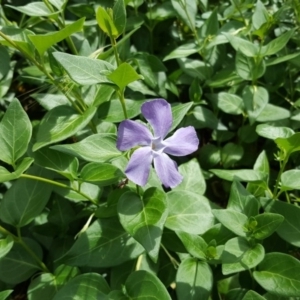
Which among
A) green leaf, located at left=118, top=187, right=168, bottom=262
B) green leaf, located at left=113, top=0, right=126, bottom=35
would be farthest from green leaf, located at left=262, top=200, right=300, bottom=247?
green leaf, located at left=113, top=0, right=126, bottom=35

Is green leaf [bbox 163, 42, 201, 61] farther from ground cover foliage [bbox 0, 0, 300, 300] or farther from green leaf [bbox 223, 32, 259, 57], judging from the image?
green leaf [bbox 223, 32, 259, 57]

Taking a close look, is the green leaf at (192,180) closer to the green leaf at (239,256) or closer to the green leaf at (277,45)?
the green leaf at (239,256)

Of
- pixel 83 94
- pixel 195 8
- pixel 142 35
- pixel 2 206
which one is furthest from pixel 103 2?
pixel 2 206

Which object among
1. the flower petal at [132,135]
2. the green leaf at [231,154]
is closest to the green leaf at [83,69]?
the flower petal at [132,135]

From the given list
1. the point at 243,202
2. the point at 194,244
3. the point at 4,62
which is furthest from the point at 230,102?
the point at 4,62

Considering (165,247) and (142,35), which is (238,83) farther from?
(165,247)

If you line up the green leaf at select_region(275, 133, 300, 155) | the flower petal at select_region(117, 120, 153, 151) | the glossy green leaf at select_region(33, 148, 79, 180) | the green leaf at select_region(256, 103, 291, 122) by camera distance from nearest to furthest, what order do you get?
the flower petal at select_region(117, 120, 153, 151) → the green leaf at select_region(275, 133, 300, 155) → the glossy green leaf at select_region(33, 148, 79, 180) → the green leaf at select_region(256, 103, 291, 122)
